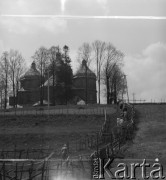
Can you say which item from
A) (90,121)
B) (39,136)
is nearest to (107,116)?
(90,121)

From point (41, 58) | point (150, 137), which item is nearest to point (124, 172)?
point (150, 137)

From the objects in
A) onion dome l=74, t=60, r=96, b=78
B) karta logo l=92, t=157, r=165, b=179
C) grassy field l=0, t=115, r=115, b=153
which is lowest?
grassy field l=0, t=115, r=115, b=153

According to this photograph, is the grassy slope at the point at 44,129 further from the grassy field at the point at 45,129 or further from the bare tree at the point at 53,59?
the bare tree at the point at 53,59

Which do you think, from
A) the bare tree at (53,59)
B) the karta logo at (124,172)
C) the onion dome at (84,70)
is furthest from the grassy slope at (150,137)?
the bare tree at (53,59)

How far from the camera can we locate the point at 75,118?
44750mm

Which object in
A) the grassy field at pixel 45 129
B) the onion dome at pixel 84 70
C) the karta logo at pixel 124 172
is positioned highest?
the onion dome at pixel 84 70

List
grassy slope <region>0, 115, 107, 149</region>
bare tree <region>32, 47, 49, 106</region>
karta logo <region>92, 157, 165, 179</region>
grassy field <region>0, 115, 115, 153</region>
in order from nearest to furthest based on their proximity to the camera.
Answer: karta logo <region>92, 157, 165, 179</region>
grassy field <region>0, 115, 115, 153</region>
grassy slope <region>0, 115, 107, 149</region>
bare tree <region>32, 47, 49, 106</region>

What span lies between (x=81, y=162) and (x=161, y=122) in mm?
25167

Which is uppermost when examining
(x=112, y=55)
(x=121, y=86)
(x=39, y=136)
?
(x=112, y=55)

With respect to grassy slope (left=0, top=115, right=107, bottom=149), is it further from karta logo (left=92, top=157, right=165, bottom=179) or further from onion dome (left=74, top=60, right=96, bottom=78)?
onion dome (left=74, top=60, right=96, bottom=78)

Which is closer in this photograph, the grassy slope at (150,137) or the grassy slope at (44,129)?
the grassy slope at (150,137)

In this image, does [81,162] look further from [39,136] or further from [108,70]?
[108,70]

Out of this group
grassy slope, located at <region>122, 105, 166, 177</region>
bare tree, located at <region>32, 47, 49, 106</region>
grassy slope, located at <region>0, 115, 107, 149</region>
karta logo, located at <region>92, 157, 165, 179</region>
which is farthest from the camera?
bare tree, located at <region>32, 47, 49, 106</region>

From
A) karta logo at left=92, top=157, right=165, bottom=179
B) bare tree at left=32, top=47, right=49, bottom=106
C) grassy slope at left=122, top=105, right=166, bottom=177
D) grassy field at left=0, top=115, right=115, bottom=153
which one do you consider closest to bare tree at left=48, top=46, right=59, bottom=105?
bare tree at left=32, top=47, right=49, bottom=106
